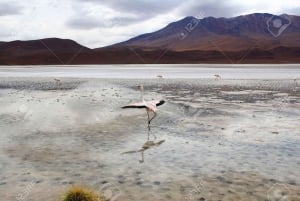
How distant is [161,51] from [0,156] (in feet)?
333

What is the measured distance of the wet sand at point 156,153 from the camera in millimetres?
7254

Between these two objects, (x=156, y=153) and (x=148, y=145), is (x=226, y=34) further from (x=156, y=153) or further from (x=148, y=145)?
(x=156, y=153)

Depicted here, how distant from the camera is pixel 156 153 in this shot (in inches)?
382

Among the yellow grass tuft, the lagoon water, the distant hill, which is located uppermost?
the distant hill

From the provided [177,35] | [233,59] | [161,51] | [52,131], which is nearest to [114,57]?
[161,51]

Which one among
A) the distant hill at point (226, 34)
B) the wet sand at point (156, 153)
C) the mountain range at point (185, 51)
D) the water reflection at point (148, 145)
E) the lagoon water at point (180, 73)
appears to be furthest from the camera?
the distant hill at point (226, 34)

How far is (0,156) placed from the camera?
372 inches

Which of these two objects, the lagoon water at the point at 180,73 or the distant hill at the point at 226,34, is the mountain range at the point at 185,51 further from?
the lagoon water at the point at 180,73

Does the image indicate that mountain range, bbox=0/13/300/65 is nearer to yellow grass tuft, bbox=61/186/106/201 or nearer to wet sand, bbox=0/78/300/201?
wet sand, bbox=0/78/300/201

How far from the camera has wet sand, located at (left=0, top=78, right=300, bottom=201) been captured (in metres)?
7.25

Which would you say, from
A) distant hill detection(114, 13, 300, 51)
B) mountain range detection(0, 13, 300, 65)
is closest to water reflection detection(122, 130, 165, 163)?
mountain range detection(0, 13, 300, 65)

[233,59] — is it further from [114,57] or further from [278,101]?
[278,101]

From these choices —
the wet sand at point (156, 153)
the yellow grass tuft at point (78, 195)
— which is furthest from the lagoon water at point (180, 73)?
the yellow grass tuft at point (78, 195)

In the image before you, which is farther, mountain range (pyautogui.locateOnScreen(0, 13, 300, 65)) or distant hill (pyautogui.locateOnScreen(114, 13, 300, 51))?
distant hill (pyautogui.locateOnScreen(114, 13, 300, 51))
